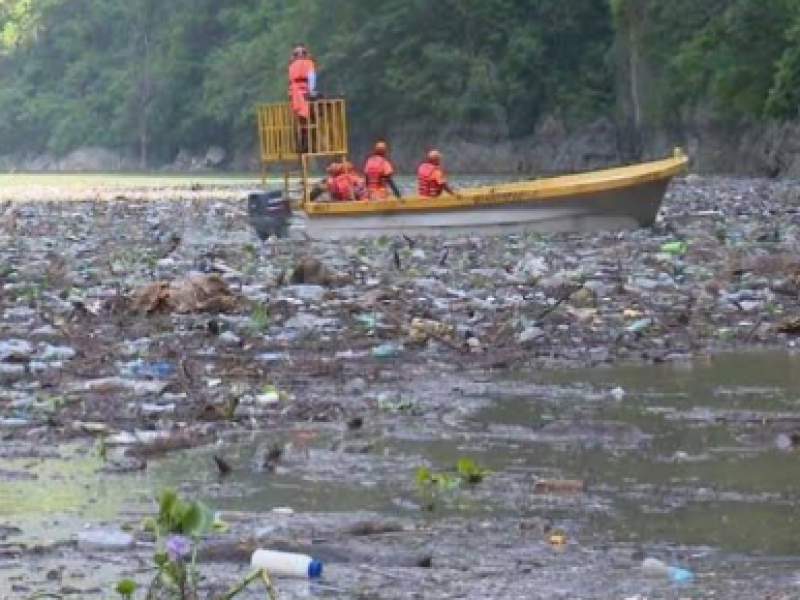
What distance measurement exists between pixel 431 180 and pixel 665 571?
1738cm

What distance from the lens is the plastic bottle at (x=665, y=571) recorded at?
5.92 m

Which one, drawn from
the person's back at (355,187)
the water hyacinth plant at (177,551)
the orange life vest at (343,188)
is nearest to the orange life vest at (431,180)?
the person's back at (355,187)

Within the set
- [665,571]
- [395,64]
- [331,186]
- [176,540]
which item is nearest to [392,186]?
[331,186]

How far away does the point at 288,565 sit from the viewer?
5.95 m

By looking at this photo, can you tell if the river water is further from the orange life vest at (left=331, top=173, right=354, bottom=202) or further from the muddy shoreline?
the orange life vest at (left=331, top=173, right=354, bottom=202)

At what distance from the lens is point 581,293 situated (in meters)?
15.1

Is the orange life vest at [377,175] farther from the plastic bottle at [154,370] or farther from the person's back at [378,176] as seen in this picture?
the plastic bottle at [154,370]

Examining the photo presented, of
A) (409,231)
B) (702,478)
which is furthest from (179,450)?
(409,231)

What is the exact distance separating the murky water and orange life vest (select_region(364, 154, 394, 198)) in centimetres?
1312

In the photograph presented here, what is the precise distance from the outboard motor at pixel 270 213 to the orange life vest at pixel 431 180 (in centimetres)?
159

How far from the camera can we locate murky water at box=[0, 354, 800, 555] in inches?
276

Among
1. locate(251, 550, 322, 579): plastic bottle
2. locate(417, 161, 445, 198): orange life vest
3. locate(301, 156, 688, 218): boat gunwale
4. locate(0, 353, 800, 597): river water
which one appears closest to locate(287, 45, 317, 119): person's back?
locate(301, 156, 688, 218): boat gunwale

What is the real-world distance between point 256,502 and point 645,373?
4.21 meters

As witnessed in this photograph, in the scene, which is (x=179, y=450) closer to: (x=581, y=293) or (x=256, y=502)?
(x=256, y=502)
